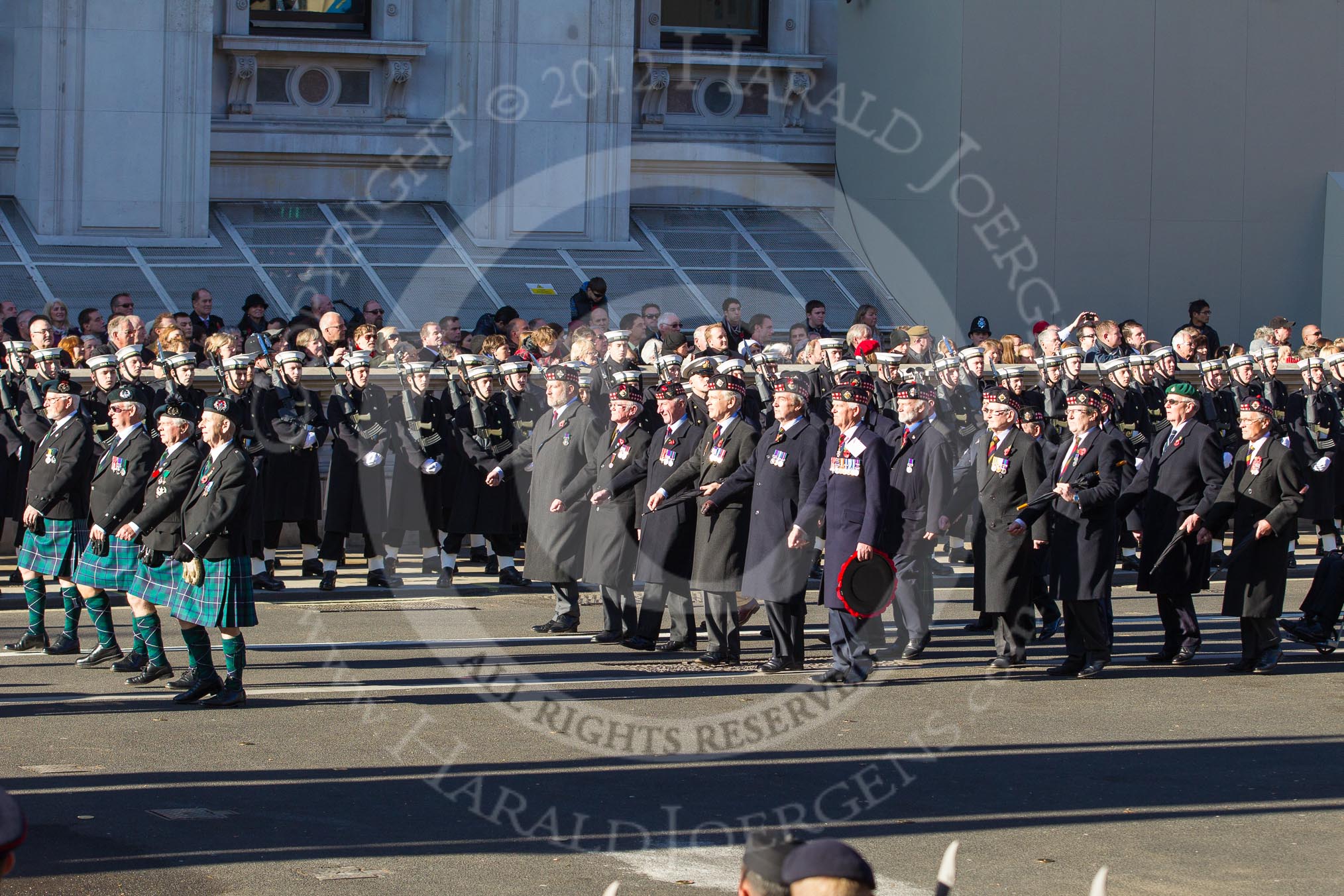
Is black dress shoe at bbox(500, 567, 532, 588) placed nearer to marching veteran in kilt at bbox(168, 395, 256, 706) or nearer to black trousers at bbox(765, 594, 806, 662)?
black trousers at bbox(765, 594, 806, 662)

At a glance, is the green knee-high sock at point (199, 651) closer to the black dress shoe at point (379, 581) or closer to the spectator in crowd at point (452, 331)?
the black dress shoe at point (379, 581)

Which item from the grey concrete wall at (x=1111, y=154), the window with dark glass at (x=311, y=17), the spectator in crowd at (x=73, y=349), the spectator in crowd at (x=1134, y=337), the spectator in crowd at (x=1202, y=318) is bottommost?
the spectator in crowd at (x=73, y=349)

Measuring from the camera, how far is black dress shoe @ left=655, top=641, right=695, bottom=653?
11914mm

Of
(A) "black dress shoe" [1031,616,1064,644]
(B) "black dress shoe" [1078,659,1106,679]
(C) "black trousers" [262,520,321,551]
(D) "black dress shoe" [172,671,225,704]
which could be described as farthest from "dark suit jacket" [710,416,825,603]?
(C) "black trousers" [262,520,321,551]

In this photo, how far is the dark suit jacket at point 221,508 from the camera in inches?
371

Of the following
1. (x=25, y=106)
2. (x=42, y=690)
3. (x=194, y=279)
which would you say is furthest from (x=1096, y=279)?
(x=42, y=690)

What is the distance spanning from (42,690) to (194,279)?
1078 cm

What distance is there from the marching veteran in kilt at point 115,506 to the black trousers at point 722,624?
11.4 feet

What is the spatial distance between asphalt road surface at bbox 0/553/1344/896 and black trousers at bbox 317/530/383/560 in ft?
6.76

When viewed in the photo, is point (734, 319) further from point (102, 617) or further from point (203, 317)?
point (102, 617)

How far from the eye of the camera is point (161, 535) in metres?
→ 9.75

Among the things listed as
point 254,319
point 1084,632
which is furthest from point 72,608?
point 254,319

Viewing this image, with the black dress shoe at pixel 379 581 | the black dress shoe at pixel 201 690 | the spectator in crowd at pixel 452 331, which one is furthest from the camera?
the spectator in crowd at pixel 452 331

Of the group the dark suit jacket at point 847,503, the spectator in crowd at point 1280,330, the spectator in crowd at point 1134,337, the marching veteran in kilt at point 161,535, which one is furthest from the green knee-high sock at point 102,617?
the spectator in crowd at point 1280,330
